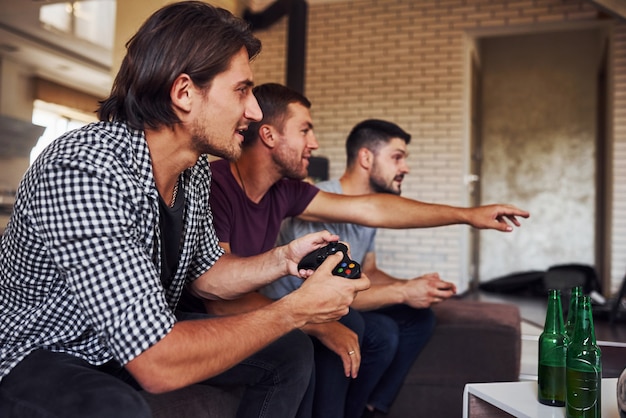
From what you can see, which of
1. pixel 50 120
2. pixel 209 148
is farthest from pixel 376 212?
pixel 50 120

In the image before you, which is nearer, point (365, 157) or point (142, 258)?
point (142, 258)

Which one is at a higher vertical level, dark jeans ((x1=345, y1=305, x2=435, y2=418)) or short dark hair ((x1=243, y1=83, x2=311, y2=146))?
short dark hair ((x1=243, y1=83, x2=311, y2=146))

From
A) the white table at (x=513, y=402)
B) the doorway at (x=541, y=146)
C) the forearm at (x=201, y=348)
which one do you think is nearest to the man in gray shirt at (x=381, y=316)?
the white table at (x=513, y=402)

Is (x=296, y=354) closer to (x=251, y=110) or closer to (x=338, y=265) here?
(x=338, y=265)

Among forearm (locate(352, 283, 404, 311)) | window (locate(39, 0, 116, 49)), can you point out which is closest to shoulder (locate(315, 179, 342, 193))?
forearm (locate(352, 283, 404, 311))

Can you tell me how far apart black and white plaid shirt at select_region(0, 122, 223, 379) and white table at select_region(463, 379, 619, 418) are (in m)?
0.86

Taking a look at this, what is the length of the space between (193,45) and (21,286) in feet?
2.04

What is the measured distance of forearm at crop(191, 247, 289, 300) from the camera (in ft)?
5.32

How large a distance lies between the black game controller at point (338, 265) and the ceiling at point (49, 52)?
2366 millimetres

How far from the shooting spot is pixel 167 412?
1354 millimetres

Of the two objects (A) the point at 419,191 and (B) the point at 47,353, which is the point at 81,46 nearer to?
(B) the point at 47,353

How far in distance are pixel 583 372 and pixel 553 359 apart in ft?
0.61

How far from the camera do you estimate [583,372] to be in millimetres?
1366

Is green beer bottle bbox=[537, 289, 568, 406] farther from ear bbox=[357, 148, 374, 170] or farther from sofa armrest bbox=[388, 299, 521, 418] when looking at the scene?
ear bbox=[357, 148, 374, 170]
